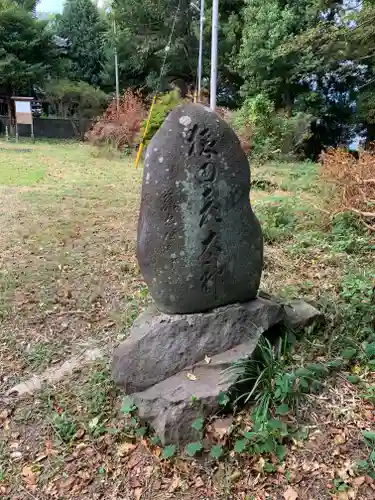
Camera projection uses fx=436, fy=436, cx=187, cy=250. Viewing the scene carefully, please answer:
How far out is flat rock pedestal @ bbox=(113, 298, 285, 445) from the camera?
2.60 m

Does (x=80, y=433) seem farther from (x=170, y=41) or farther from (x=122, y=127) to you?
(x=170, y=41)

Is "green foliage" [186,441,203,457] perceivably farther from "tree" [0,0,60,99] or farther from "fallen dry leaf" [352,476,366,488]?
"tree" [0,0,60,99]

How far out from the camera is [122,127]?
15.7 metres

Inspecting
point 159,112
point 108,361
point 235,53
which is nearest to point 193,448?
point 108,361

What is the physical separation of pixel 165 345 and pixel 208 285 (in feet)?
1.50

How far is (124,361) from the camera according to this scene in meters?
2.72

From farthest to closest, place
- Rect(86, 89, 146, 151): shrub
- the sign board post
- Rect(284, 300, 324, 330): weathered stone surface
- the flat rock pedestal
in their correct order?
the sign board post
Rect(86, 89, 146, 151): shrub
Rect(284, 300, 324, 330): weathered stone surface
the flat rock pedestal

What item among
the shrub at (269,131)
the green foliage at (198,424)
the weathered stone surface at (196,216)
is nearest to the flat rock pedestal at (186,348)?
the weathered stone surface at (196,216)

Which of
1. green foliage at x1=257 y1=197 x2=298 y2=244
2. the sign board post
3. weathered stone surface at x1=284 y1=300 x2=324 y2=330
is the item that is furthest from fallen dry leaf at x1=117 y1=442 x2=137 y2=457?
the sign board post

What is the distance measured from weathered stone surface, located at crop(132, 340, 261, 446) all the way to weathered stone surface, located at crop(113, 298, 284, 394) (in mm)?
56

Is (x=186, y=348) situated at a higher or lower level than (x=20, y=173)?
lower

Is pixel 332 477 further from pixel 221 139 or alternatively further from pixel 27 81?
pixel 27 81

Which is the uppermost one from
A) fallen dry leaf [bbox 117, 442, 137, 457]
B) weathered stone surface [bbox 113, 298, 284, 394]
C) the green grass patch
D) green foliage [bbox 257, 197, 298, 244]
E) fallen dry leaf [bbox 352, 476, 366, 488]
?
the green grass patch

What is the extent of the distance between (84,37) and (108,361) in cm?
2527
